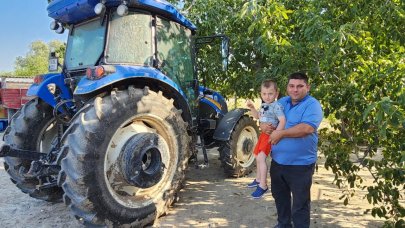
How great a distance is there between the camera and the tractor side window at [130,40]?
157 inches

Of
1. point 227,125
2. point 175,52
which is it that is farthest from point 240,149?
point 175,52

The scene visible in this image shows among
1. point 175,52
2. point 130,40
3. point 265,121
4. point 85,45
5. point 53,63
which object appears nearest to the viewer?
point 265,121

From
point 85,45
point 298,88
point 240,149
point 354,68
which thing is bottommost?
point 240,149

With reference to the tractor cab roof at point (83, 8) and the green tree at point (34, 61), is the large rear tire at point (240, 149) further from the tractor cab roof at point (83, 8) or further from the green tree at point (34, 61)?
the green tree at point (34, 61)

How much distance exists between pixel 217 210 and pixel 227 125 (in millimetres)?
1564

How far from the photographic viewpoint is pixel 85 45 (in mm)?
4344

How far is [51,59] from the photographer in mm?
4738

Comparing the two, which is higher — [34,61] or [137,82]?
[34,61]

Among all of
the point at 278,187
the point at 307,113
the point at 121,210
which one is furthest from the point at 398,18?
the point at 121,210

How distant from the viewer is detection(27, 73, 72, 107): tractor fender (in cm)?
434

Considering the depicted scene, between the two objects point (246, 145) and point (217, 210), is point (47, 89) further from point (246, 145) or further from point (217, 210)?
point (246, 145)

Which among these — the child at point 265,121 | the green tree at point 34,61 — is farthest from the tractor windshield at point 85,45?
the green tree at point 34,61

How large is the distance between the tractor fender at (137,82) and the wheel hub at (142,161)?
2.02 ft

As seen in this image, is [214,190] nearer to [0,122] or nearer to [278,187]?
[278,187]
